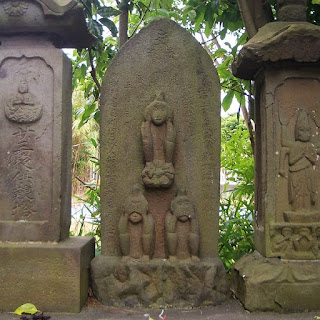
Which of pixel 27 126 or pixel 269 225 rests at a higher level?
pixel 27 126

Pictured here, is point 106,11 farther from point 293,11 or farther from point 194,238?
point 194,238

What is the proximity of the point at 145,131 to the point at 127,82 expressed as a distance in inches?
17.1

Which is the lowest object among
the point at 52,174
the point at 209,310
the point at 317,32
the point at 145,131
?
the point at 209,310

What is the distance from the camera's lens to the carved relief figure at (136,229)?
2941 mm

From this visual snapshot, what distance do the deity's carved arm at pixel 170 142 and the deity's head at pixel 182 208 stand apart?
309 millimetres

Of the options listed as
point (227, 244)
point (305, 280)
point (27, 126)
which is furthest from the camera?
point (227, 244)

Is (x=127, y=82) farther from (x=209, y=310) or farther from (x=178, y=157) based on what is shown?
(x=209, y=310)

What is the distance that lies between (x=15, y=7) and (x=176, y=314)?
2.46 metres

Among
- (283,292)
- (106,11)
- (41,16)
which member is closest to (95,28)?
(106,11)

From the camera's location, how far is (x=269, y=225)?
9.61ft

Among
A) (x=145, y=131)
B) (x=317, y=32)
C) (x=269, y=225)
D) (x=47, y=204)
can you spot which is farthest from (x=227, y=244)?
(x=317, y=32)

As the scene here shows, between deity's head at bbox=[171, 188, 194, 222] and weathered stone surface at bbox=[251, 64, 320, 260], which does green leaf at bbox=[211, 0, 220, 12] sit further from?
deity's head at bbox=[171, 188, 194, 222]

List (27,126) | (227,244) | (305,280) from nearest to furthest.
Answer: (305,280), (27,126), (227,244)

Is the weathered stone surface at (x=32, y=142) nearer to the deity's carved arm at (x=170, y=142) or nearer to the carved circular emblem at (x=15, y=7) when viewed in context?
the carved circular emblem at (x=15, y=7)
